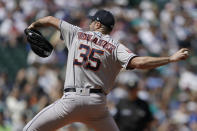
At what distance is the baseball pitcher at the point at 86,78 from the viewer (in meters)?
5.23

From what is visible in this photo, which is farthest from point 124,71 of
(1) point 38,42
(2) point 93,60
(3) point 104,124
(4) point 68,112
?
(4) point 68,112

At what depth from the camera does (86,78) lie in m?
5.33

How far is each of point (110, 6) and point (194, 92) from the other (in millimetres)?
5019

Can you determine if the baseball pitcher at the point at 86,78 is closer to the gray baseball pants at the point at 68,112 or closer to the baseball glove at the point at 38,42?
the gray baseball pants at the point at 68,112

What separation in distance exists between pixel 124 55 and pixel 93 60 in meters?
0.38

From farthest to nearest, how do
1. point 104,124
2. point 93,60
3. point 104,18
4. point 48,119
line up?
point 104,18
point 104,124
point 93,60
point 48,119

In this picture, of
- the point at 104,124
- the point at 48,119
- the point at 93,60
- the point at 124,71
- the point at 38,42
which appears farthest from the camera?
the point at 124,71

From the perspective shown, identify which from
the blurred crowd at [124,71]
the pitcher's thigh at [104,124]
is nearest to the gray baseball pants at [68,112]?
the pitcher's thigh at [104,124]

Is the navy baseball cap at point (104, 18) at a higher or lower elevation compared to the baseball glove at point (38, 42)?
higher

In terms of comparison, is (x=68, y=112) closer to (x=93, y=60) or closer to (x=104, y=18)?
(x=93, y=60)

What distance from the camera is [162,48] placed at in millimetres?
13664

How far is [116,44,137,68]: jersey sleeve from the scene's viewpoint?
17.0ft

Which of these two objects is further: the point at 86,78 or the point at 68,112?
the point at 86,78

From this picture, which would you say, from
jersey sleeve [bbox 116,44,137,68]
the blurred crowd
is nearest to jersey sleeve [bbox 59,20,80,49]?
jersey sleeve [bbox 116,44,137,68]
